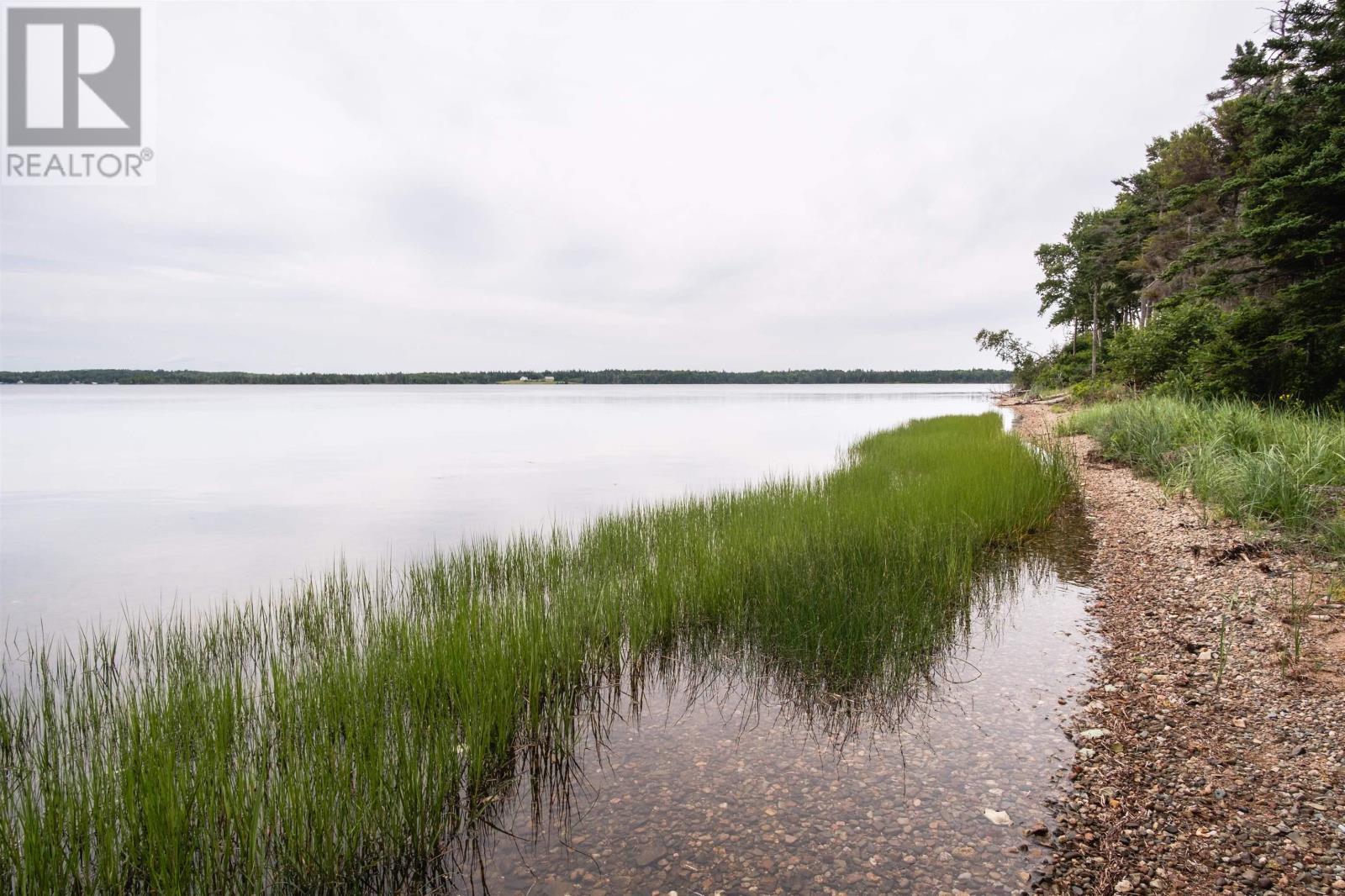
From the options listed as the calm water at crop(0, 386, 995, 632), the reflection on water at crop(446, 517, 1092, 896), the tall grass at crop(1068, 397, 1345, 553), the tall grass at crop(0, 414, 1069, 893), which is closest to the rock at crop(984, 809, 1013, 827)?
the reflection on water at crop(446, 517, 1092, 896)

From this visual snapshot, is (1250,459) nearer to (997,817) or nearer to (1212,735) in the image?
(1212,735)

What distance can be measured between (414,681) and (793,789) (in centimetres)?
231

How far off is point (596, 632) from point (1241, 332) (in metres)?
15.9

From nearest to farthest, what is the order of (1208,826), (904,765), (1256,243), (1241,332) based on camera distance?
(1208,826) → (904,765) → (1256,243) → (1241,332)

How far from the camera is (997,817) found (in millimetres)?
3295

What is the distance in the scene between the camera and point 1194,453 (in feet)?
33.9

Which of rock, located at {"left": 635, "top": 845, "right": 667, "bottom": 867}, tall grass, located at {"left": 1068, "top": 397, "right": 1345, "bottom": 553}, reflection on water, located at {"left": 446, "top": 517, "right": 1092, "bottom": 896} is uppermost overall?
tall grass, located at {"left": 1068, "top": 397, "right": 1345, "bottom": 553}

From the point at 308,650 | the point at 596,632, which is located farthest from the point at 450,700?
the point at 308,650

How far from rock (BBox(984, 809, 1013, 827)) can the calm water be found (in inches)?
291

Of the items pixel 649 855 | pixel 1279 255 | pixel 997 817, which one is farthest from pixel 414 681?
pixel 1279 255

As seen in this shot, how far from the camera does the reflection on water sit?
3.00 m

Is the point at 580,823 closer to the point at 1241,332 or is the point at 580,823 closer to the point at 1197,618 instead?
the point at 1197,618

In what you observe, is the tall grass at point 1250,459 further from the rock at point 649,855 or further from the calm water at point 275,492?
the calm water at point 275,492

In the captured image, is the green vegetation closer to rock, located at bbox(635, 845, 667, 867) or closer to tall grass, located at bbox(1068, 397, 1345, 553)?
tall grass, located at bbox(1068, 397, 1345, 553)
